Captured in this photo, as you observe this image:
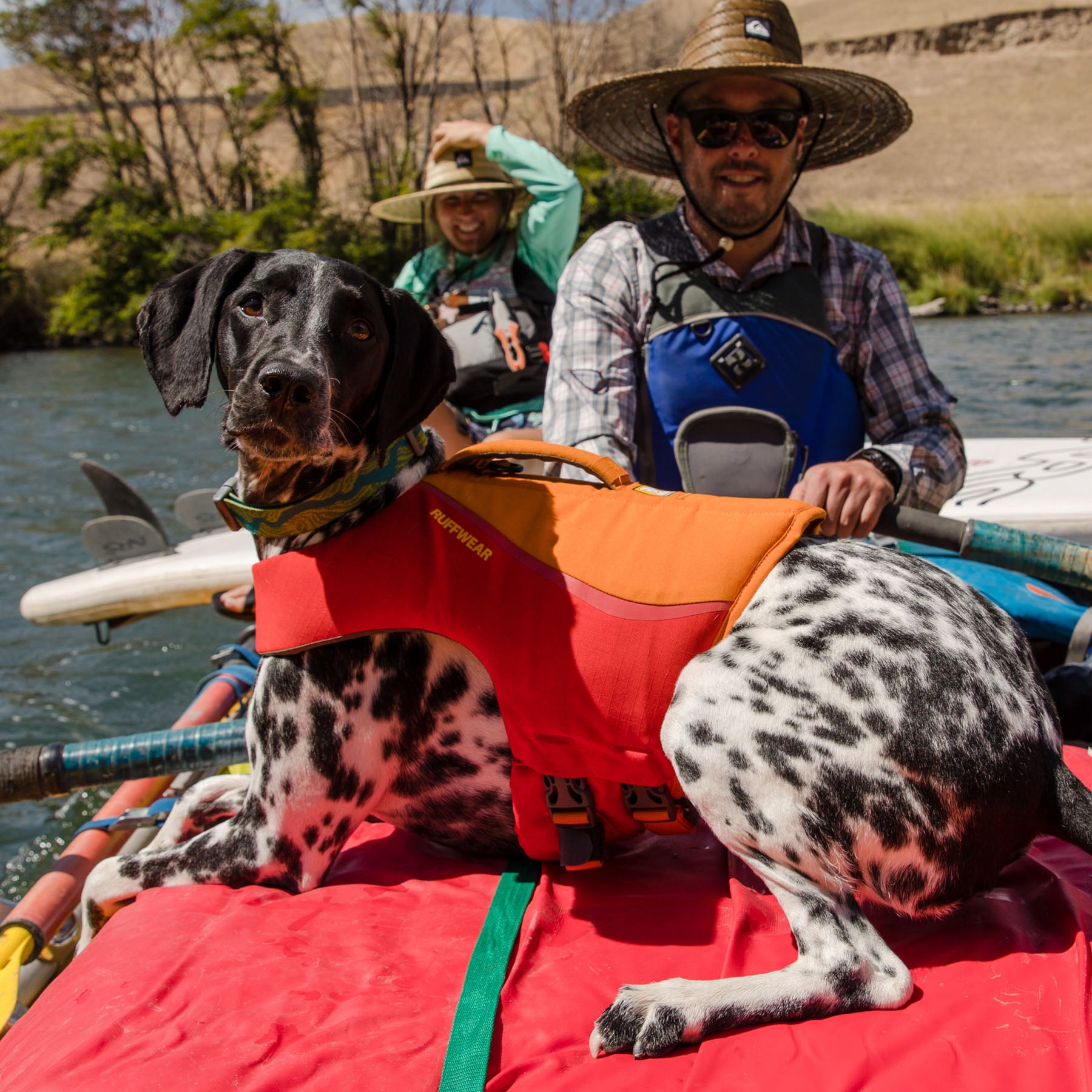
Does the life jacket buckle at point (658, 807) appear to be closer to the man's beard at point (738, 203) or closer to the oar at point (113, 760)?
the oar at point (113, 760)

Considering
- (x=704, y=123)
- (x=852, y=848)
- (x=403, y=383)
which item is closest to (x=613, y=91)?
(x=704, y=123)

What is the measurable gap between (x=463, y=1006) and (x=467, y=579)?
32.4 inches

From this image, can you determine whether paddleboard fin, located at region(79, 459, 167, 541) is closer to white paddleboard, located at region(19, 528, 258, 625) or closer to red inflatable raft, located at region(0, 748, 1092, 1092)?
white paddleboard, located at region(19, 528, 258, 625)

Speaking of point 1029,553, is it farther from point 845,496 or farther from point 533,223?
point 533,223

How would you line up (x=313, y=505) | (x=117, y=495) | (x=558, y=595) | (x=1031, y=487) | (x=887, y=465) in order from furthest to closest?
(x=117, y=495) → (x=1031, y=487) → (x=887, y=465) → (x=313, y=505) → (x=558, y=595)

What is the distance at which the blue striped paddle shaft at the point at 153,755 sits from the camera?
97.7 inches

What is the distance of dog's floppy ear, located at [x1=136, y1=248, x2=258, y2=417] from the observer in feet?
6.72

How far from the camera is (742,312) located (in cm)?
304

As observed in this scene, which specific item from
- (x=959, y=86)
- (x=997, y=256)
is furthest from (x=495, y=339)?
(x=959, y=86)

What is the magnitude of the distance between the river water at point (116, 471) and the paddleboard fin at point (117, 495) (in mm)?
832

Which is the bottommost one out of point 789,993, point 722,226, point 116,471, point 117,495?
point 116,471

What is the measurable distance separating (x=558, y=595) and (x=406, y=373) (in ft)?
1.99

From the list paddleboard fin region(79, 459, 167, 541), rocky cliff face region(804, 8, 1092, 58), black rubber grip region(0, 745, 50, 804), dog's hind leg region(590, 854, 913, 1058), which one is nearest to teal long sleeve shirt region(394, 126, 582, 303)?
paddleboard fin region(79, 459, 167, 541)

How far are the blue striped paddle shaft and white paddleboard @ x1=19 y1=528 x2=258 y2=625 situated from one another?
279cm
